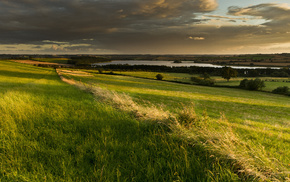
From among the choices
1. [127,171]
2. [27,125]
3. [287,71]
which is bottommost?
[127,171]

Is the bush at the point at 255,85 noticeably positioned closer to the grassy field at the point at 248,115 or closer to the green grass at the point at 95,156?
the grassy field at the point at 248,115

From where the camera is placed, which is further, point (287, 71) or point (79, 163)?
point (287, 71)

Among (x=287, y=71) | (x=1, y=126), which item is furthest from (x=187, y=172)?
(x=287, y=71)

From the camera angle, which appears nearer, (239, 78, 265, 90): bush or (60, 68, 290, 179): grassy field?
(60, 68, 290, 179): grassy field

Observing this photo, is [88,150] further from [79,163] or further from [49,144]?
[49,144]

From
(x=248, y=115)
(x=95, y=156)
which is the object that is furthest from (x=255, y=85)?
(x=95, y=156)

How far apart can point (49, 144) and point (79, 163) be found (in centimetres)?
120

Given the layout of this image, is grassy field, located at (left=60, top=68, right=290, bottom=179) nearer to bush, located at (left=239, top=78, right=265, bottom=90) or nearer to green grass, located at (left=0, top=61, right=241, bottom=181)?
green grass, located at (left=0, top=61, right=241, bottom=181)

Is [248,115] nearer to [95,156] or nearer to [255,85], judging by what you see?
[95,156]

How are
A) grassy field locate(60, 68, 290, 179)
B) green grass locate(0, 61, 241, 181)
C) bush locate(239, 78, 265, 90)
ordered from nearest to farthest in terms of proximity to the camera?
green grass locate(0, 61, 241, 181) → grassy field locate(60, 68, 290, 179) → bush locate(239, 78, 265, 90)

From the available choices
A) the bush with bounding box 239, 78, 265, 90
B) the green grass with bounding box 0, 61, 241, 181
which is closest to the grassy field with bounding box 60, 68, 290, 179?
the green grass with bounding box 0, 61, 241, 181

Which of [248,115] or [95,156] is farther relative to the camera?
[248,115]

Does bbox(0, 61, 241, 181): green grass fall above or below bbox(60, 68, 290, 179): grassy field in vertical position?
above

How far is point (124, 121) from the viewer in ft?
16.8
